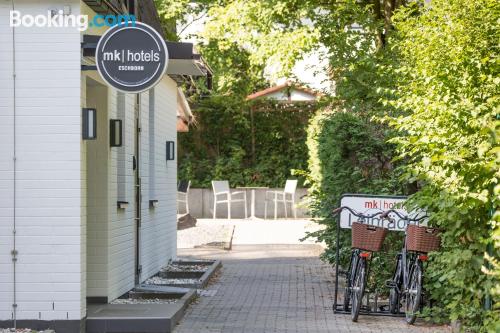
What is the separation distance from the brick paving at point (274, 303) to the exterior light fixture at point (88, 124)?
2.11 m

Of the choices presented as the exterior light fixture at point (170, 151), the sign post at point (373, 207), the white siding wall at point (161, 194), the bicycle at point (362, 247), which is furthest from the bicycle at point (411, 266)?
the exterior light fixture at point (170, 151)

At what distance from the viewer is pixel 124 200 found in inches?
503

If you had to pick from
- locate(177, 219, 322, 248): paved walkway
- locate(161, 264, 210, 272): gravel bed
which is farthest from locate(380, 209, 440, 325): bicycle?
locate(177, 219, 322, 248): paved walkway

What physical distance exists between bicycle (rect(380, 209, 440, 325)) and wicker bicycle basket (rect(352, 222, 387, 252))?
0.55 ft

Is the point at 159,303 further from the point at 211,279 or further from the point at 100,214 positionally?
the point at 211,279

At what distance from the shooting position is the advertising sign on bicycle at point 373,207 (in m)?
11.2

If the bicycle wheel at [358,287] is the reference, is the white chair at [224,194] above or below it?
above

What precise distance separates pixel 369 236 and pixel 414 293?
0.83 meters

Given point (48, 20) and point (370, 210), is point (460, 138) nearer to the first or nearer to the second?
point (370, 210)

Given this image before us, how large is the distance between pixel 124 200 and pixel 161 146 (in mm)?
4068

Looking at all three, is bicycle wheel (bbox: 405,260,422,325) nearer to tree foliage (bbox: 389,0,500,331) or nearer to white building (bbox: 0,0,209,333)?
tree foliage (bbox: 389,0,500,331)

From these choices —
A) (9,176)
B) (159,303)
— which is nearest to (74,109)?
(9,176)

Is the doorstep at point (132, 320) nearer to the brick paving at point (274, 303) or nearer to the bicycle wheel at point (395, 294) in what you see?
the brick paving at point (274, 303)

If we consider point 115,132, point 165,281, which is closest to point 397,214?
point 115,132
